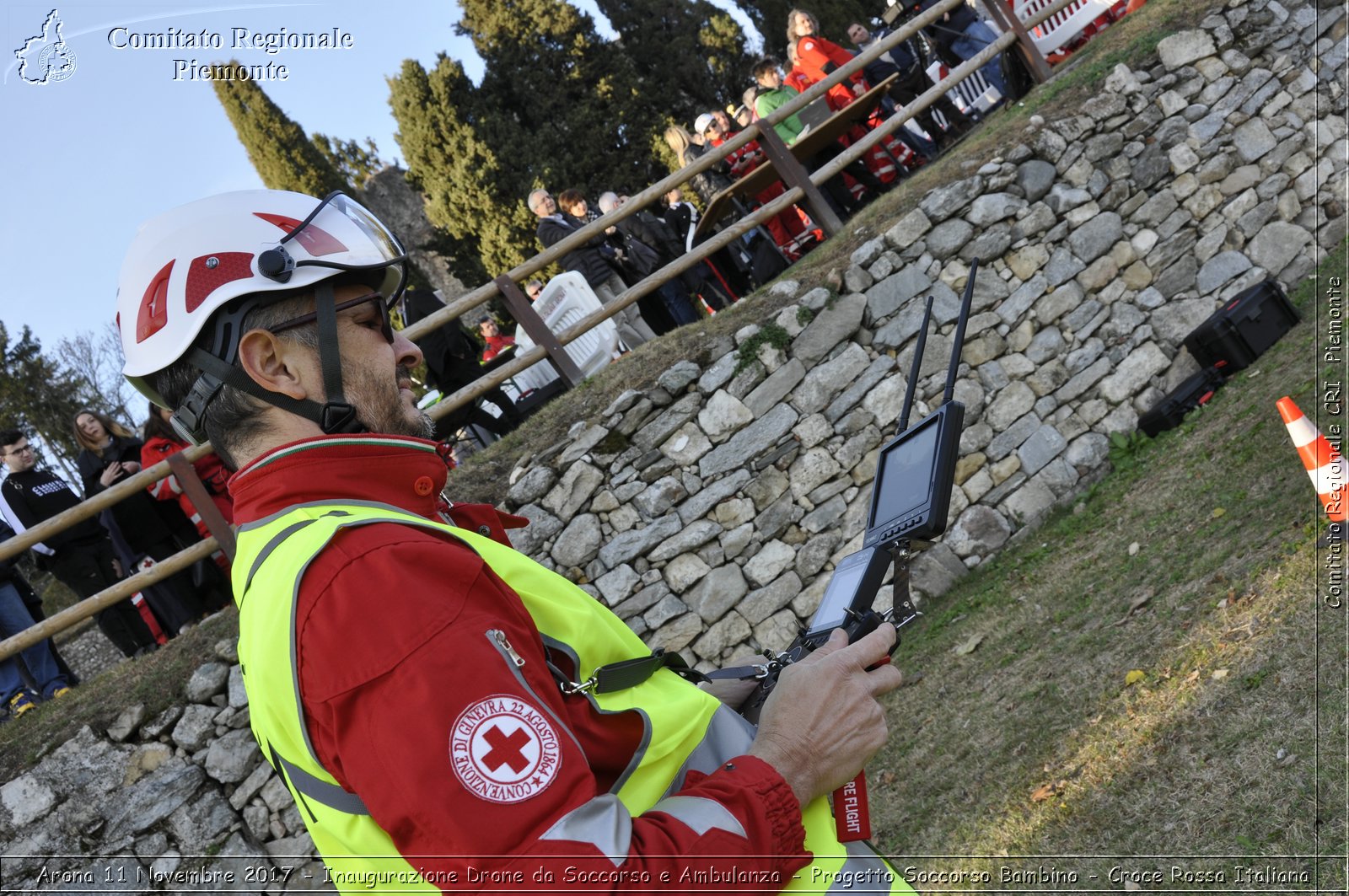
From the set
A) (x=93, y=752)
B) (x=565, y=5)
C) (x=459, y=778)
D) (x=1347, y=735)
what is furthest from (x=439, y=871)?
(x=565, y=5)

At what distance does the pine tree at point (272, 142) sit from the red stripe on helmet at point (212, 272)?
64.3 ft

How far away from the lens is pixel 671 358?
20.5 feet

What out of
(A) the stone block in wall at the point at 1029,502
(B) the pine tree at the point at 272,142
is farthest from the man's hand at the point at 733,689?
(B) the pine tree at the point at 272,142

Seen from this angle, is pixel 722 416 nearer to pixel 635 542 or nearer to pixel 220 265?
pixel 635 542

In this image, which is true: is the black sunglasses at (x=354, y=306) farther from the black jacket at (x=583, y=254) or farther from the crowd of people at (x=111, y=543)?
the black jacket at (x=583, y=254)

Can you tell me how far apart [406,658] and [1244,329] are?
6.57 meters

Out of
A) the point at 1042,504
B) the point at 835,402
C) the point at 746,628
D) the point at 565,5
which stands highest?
the point at 565,5

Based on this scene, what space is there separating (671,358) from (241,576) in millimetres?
4753

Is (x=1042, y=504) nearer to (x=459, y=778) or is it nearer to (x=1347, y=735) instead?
(x=1347, y=735)

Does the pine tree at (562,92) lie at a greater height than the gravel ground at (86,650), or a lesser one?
greater

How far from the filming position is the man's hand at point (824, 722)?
4.75 feet

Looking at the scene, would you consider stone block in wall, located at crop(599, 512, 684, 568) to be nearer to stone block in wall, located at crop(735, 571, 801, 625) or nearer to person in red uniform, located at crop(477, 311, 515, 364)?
stone block in wall, located at crop(735, 571, 801, 625)

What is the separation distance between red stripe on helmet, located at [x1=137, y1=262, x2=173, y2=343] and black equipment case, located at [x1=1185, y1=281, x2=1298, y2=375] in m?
6.35

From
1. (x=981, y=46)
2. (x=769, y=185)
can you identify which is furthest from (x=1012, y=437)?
(x=981, y=46)
